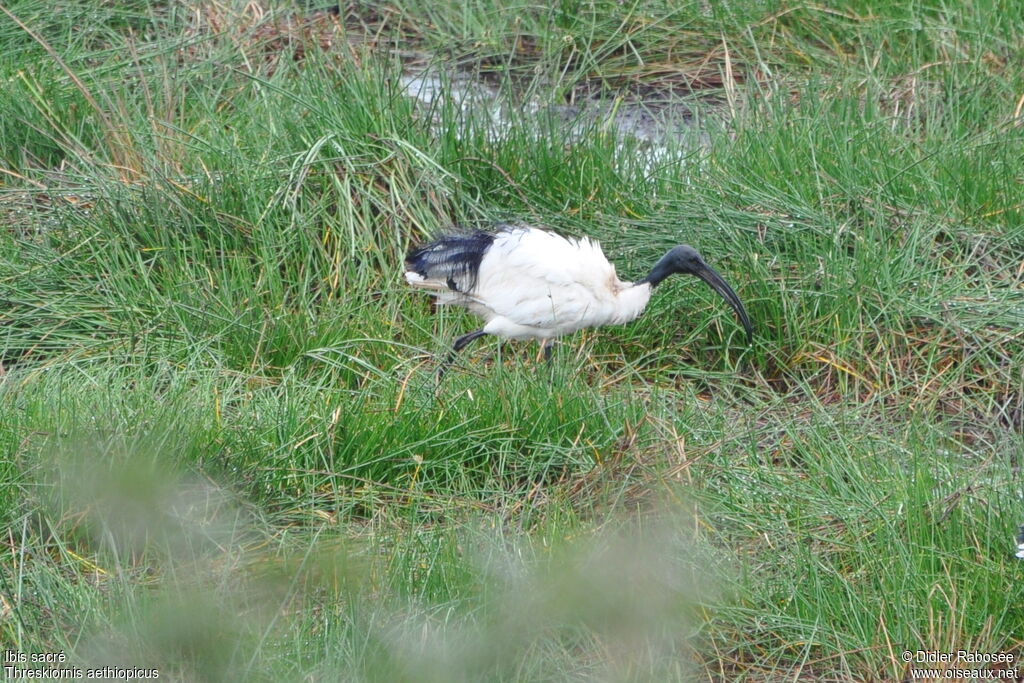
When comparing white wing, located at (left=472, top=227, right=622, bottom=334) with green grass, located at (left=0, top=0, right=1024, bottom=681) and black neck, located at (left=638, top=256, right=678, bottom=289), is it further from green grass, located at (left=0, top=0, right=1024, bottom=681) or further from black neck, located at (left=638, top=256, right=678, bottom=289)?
green grass, located at (left=0, top=0, right=1024, bottom=681)

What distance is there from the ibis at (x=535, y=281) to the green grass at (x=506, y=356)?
213 millimetres

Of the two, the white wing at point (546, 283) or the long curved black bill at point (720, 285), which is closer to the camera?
the white wing at point (546, 283)

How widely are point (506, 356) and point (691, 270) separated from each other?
824 millimetres

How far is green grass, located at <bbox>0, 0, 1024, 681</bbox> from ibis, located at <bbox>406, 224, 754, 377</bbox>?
0.70ft

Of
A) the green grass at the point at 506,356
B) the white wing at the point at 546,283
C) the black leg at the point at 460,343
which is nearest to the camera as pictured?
the green grass at the point at 506,356

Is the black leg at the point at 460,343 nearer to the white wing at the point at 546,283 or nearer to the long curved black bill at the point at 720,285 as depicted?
the white wing at the point at 546,283

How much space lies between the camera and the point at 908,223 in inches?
210

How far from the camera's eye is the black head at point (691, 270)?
4.82 meters

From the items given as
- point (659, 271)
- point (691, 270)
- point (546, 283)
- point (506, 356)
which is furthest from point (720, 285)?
point (506, 356)

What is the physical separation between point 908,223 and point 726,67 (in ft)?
4.94

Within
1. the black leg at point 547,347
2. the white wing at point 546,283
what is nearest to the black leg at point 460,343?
the white wing at point 546,283

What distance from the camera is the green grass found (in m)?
2.99

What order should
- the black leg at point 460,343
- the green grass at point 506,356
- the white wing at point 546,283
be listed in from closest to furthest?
the green grass at point 506,356, the white wing at point 546,283, the black leg at point 460,343

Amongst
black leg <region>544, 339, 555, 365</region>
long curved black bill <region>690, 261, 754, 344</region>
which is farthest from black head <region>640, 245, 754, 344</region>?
black leg <region>544, 339, 555, 365</region>
